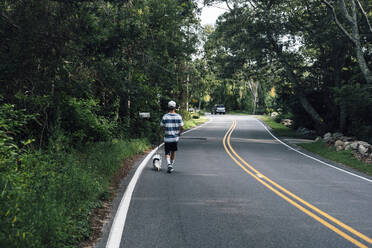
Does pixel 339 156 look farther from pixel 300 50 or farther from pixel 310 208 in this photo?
pixel 300 50

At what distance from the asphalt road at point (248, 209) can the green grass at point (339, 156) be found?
2.51 m

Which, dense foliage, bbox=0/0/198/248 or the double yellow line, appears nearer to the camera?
dense foliage, bbox=0/0/198/248

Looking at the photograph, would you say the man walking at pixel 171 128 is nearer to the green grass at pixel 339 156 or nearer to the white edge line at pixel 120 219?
the white edge line at pixel 120 219

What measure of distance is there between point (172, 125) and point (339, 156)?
359 inches

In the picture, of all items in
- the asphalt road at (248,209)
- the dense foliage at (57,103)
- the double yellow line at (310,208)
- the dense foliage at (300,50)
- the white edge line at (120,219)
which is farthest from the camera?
the dense foliage at (300,50)

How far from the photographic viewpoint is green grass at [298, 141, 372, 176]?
13.5 m

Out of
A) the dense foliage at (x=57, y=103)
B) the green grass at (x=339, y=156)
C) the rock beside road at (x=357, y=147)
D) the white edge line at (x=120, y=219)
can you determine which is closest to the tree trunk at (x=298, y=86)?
the green grass at (x=339, y=156)

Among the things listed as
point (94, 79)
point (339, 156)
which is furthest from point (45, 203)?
point (339, 156)

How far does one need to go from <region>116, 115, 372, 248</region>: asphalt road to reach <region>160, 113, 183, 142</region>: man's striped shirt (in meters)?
1.08

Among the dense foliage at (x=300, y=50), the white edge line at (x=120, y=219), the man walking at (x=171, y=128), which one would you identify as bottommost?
the white edge line at (x=120, y=219)

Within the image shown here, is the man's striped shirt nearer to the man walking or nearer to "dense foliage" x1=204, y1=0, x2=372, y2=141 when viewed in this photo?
the man walking

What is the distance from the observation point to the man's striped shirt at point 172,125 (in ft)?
35.0

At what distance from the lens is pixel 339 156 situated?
16156mm

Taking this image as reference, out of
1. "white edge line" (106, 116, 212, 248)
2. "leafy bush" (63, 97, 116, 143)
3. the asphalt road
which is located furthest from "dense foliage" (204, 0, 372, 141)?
"white edge line" (106, 116, 212, 248)
